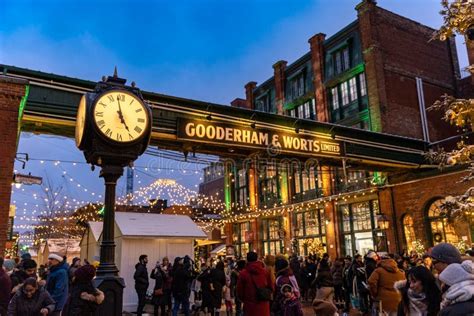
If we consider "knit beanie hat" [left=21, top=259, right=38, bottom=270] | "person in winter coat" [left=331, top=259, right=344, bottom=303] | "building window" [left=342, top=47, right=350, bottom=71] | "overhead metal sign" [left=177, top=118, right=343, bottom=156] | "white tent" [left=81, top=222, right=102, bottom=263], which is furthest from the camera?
"building window" [left=342, top=47, right=350, bottom=71]

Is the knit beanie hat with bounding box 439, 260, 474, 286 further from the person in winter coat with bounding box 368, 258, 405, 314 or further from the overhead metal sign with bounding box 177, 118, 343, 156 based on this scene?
the overhead metal sign with bounding box 177, 118, 343, 156

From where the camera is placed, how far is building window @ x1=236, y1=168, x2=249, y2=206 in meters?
34.6

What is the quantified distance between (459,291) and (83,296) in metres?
3.60

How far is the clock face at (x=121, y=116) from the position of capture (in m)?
4.86

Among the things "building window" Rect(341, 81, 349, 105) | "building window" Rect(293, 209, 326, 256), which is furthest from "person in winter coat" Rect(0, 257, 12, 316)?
"building window" Rect(341, 81, 349, 105)

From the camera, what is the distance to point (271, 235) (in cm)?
3091

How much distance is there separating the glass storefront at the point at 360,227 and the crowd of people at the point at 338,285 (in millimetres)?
7357

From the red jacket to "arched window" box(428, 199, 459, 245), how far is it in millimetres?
14508

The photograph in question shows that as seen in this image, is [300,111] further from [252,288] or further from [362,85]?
[252,288]

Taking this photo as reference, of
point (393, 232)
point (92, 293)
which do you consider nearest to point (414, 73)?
point (393, 232)

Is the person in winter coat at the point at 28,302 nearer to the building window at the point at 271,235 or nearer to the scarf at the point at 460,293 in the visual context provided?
the scarf at the point at 460,293

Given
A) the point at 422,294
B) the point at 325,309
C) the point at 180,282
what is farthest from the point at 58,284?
the point at 422,294

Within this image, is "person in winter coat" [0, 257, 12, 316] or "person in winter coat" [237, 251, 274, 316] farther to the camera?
"person in winter coat" [237, 251, 274, 316]

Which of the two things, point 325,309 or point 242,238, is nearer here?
point 325,309
